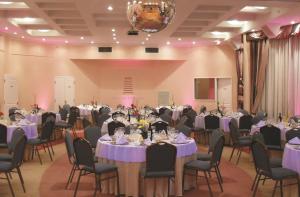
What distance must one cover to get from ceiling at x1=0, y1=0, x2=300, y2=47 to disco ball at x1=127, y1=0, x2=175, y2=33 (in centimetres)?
549

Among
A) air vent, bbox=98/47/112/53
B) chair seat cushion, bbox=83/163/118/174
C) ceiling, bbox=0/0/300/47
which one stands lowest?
chair seat cushion, bbox=83/163/118/174

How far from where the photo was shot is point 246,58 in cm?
1441

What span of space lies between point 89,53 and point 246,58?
8467 millimetres

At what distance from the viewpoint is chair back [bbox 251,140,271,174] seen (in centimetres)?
573

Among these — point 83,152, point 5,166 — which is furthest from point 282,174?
point 5,166

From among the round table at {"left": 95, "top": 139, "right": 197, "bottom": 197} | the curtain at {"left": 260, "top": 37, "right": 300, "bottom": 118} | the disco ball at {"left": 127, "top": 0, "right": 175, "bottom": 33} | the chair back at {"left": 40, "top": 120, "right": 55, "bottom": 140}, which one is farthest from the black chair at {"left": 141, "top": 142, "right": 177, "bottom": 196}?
the curtain at {"left": 260, "top": 37, "right": 300, "bottom": 118}

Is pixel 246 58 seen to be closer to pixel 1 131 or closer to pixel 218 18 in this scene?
pixel 218 18

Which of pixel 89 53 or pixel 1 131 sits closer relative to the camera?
pixel 1 131

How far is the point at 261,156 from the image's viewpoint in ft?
19.3

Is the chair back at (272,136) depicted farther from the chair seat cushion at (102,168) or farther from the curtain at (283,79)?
the curtain at (283,79)

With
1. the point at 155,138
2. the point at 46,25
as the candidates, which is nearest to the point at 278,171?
the point at 155,138

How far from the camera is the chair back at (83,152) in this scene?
19.4 ft

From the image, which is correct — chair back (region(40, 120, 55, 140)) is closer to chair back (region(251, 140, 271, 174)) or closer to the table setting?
Answer: the table setting

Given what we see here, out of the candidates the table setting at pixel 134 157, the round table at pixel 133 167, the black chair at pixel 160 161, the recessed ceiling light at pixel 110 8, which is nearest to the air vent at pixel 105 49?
the recessed ceiling light at pixel 110 8
